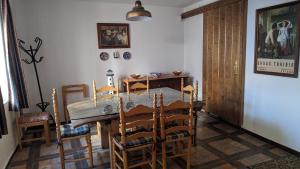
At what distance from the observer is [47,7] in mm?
4008

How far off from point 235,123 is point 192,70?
1.68 m

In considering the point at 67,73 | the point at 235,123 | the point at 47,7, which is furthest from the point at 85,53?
the point at 235,123

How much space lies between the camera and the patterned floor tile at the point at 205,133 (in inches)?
138

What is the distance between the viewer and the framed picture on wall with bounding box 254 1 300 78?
108 inches

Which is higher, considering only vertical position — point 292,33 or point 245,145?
point 292,33

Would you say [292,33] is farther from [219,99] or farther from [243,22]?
[219,99]

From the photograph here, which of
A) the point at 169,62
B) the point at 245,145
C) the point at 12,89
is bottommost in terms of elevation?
the point at 245,145

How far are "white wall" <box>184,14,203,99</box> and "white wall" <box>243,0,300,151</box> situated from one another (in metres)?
1.33

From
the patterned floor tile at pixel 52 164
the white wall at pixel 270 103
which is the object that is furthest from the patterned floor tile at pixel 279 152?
the patterned floor tile at pixel 52 164

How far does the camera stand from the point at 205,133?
3639mm

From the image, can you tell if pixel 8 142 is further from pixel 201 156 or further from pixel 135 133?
pixel 201 156

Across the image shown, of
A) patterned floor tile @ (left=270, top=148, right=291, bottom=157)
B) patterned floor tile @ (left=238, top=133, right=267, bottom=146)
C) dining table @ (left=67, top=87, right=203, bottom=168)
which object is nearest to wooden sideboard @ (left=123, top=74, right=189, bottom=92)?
dining table @ (left=67, top=87, right=203, bottom=168)

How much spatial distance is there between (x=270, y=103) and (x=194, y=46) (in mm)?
2217

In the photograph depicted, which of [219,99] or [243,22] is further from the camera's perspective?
[219,99]
